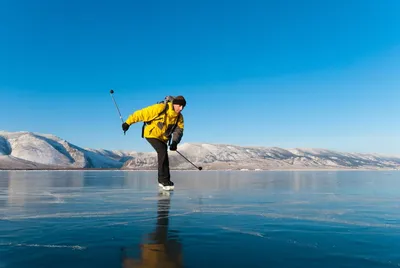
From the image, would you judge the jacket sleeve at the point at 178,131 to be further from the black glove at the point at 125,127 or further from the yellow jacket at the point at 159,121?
the black glove at the point at 125,127

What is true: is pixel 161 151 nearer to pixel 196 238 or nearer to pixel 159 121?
pixel 159 121

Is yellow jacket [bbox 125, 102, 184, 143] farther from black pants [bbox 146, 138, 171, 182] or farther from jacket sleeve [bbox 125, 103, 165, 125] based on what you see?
black pants [bbox 146, 138, 171, 182]

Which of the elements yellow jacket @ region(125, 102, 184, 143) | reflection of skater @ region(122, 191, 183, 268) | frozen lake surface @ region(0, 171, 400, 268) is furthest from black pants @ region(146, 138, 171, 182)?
reflection of skater @ region(122, 191, 183, 268)

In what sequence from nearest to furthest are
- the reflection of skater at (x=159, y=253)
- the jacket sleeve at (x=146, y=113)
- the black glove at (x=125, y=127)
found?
the reflection of skater at (x=159, y=253)
the jacket sleeve at (x=146, y=113)
the black glove at (x=125, y=127)

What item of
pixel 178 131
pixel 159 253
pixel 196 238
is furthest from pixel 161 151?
pixel 159 253

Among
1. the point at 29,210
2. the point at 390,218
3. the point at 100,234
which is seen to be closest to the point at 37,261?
the point at 100,234

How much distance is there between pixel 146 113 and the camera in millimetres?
11383

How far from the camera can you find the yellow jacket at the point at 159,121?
37.4 ft

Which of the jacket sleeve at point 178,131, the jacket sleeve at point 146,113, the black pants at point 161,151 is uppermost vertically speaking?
the jacket sleeve at point 146,113

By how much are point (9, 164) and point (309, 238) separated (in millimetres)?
209631

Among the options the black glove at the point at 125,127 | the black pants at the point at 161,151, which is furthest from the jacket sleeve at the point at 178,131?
the black glove at the point at 125,127

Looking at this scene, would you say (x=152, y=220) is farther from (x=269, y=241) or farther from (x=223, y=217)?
(x=269, y=241)

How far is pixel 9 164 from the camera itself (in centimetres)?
18562

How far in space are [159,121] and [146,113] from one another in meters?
0.55
